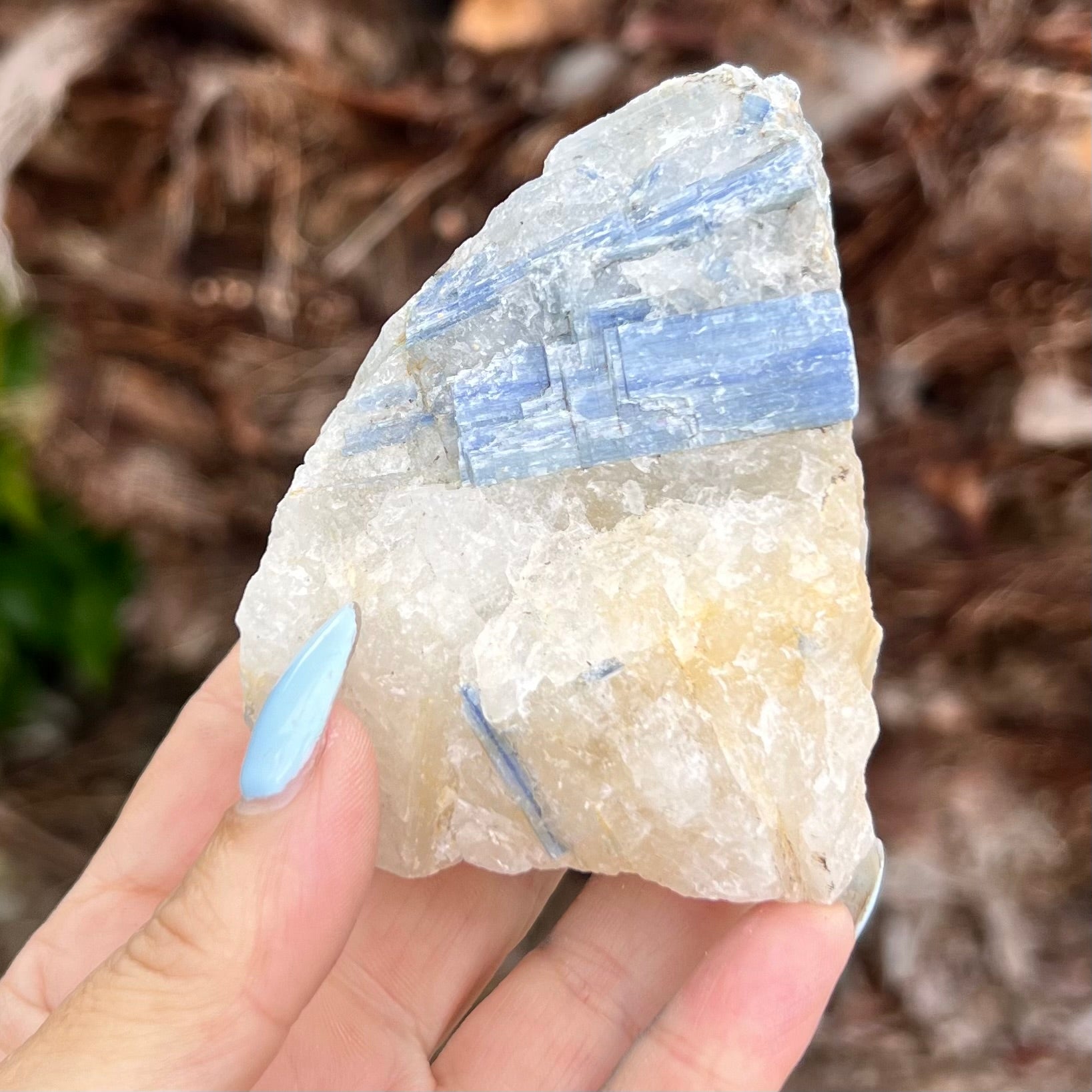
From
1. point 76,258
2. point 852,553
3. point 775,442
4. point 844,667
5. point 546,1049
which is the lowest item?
point 546,1049

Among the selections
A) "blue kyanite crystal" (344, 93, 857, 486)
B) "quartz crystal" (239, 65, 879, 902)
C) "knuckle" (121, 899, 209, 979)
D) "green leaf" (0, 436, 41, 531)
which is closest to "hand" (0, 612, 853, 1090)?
"knuckle" (121, 899, 209, 979)

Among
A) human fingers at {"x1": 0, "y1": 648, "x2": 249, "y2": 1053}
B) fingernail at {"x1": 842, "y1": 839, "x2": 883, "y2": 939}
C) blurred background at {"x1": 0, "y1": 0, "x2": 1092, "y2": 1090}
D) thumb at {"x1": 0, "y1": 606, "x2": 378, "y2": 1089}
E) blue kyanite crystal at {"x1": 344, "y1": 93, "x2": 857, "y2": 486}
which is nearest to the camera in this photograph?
thumb at {"x1": 0, "y1": 606, "x2": 378, "y2": 1089}

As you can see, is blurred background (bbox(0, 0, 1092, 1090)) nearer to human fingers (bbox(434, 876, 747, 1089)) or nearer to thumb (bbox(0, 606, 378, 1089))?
human fingers (bbox(434, 876, 747, 1089))

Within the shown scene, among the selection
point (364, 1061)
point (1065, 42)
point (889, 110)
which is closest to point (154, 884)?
point (364, 1061)

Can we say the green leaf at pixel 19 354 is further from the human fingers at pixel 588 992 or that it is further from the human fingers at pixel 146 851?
the human fingers at pixel 588 992

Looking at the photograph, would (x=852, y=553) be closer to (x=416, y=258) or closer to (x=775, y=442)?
(x=775, y=442)

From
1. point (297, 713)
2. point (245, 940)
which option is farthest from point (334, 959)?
point (297, 713)

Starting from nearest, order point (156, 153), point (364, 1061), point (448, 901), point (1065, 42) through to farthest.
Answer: point (364, 1061)
point (448, 901)
point (1065, 42)
point (156, 153)

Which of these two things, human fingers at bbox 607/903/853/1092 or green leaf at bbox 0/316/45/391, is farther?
green leaf at bbox 0/316/45/391
